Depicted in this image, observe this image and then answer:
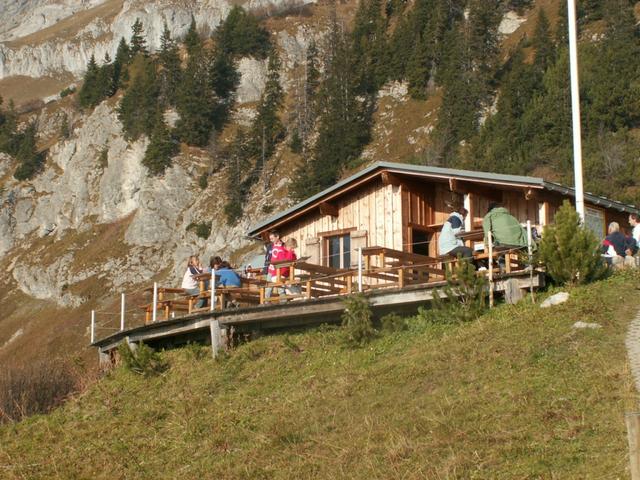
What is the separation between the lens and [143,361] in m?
21.4

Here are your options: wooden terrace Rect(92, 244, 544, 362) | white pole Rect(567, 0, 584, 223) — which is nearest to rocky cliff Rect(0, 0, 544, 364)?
wooden terrace Rect(92, 244, 544, 362)

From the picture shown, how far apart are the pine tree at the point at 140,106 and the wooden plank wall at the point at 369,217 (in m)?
62.2

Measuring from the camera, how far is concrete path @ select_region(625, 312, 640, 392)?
13771 mm

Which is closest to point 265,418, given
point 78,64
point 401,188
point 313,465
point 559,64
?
point 313,465

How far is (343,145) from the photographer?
75.8m

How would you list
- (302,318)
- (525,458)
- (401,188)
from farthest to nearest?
(401,188) → (302,318) → (525,458)

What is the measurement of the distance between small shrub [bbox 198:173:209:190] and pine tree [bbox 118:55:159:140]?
8172 mm

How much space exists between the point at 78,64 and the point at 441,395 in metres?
144

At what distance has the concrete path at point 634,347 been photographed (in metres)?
13.8

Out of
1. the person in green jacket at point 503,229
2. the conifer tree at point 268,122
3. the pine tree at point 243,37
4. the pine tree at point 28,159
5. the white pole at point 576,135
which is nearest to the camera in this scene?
the person in green jacket at point 503,229

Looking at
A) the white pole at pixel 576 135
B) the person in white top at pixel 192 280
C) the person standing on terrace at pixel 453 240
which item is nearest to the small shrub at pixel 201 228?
the person in white top at pixel 192 280

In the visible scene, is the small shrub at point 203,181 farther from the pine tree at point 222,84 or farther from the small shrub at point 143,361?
the small shrub at point 143,361

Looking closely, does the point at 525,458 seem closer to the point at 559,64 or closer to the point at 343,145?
the point at 559,64

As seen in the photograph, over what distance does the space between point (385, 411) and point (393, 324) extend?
4.61 meters
